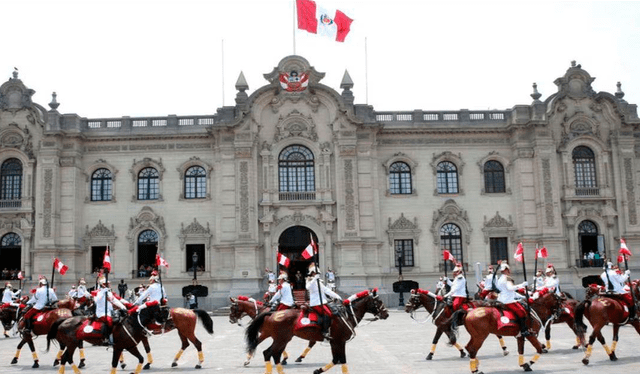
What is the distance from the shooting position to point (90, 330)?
54.6 feet

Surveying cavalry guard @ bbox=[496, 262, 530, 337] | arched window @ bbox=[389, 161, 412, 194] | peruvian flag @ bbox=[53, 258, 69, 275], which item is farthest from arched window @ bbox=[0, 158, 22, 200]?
cavalry guard @ bbox=[496, 262, 530, 337]

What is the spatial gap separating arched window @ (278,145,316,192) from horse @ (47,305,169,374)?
25.0 m

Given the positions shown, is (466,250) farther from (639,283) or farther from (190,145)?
(639,283)

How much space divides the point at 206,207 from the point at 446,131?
615 inches

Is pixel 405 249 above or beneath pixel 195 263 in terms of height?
above

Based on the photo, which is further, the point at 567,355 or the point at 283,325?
the point at 567,355

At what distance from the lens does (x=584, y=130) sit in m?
42.6

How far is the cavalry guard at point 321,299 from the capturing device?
15945 mm

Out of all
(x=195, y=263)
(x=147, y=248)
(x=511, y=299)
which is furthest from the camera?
(x=147, y=248)

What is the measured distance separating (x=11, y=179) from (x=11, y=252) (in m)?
4.46

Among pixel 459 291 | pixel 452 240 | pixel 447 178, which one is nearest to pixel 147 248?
pixel 452 240

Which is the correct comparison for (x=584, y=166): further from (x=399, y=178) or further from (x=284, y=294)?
(x=284, y=294)

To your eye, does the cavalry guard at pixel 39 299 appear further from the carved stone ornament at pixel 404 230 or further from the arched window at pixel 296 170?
the carved stone ornament at pixel 404 230

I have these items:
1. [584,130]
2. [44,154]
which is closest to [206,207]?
[44,154]
